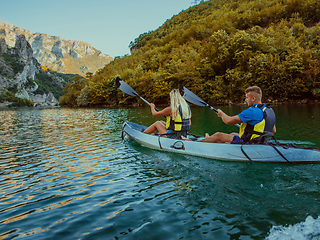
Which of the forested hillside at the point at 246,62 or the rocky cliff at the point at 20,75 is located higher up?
the rocky cliff at the point at 20,75

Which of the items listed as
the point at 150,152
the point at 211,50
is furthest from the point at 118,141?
the point at 211,50

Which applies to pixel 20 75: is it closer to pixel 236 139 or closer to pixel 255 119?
pixel 236 139

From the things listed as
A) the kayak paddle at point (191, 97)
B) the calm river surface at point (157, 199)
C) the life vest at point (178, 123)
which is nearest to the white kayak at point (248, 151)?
the calm river surface at point (157, 199)

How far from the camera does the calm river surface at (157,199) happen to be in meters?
2.65

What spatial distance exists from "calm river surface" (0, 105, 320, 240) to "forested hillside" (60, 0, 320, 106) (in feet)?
90.4

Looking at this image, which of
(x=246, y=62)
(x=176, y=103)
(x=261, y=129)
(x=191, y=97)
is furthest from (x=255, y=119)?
(x=246, y=62)

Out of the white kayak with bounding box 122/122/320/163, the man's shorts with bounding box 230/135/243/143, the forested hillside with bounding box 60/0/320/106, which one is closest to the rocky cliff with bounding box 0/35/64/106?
the forested hillside with bounding box 60/0/320/106

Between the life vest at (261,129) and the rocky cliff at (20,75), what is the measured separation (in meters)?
111

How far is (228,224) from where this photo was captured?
2713 mm

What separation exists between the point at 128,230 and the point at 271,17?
177ft

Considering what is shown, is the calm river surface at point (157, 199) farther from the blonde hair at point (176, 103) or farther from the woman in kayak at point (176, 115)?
the blonde hair at point (176, 103)

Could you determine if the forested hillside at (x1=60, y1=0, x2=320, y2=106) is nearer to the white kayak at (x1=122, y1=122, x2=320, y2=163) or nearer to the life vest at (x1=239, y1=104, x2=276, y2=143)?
the white kayak at (x1=122, y1=122, x2=320, y2=163)

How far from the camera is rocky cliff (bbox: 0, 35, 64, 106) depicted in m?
108

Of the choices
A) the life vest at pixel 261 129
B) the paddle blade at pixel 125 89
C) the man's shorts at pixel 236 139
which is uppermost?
the paddle blade at pixel 125 89
